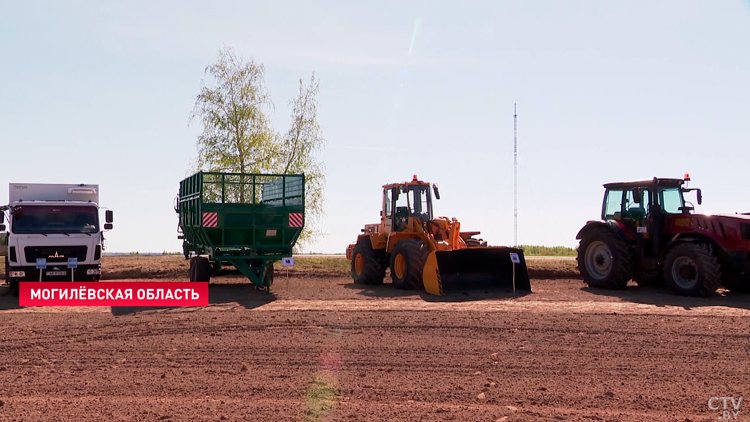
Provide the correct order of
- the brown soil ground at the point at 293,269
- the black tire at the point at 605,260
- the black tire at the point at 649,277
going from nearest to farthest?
the black tire at the point at 605,260
the black tire at the point at 649,277
the brown soil ground at the point at 293,269

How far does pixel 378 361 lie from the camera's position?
8.88 m

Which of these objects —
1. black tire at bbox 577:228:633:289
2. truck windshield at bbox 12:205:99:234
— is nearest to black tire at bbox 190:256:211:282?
truck windshield at bbox 12:205:99:234

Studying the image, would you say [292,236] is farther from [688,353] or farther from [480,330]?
[688,353]

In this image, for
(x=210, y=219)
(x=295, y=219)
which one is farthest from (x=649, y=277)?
(x=210, y=219)

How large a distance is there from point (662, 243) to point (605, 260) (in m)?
1.48

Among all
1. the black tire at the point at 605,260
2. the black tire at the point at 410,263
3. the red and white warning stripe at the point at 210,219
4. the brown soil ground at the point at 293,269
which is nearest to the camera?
the red and white warning stripe at the point at 210,219

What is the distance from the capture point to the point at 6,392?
24.3 feet

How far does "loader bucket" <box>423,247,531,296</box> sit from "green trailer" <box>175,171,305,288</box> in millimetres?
3474

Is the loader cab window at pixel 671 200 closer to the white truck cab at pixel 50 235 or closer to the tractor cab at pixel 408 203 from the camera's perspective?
the tractor cab at pixel 408 203

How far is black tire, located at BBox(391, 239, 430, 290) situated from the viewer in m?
16.9

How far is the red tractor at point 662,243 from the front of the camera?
15562 mm

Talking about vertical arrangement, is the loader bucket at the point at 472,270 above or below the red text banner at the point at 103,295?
above

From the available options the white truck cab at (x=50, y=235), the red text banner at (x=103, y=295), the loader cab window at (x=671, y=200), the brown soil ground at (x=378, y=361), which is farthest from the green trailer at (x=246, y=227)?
the loader cab window at (x=671, y=200)

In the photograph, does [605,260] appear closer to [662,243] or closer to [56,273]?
[662,243]
